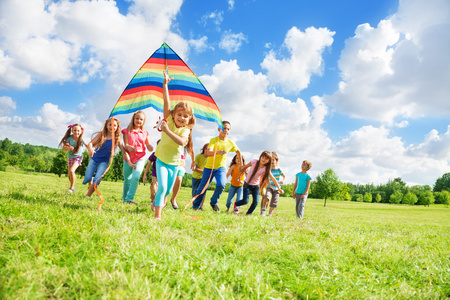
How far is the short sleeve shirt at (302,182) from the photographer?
1078 cm

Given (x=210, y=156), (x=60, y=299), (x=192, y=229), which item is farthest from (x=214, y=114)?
(x=60, y=299)

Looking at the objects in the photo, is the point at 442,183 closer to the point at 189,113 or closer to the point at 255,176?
the point at 255,176

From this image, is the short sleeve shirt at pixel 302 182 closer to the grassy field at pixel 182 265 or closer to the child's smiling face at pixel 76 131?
the grassy field at pixel 182 265

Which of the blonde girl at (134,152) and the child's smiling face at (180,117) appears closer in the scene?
the child's smiling face at (180,117)

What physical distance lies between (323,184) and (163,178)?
52.2m

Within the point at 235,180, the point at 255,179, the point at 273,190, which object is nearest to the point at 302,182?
the point at 273,190

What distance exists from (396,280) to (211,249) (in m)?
2.48

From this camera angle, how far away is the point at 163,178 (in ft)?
17.8

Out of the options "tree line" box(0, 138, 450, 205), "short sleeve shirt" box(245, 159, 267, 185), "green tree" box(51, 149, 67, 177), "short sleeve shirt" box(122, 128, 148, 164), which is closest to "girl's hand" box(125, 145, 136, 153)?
"short sleeve shirt" box(122, 128, 148, 164)

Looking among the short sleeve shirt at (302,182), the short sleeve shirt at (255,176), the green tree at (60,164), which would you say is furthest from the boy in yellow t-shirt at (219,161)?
the green tree at (60,164)

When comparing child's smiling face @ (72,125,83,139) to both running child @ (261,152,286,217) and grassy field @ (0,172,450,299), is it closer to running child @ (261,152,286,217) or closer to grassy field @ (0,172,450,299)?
grassy field @ (0,172,450,299)

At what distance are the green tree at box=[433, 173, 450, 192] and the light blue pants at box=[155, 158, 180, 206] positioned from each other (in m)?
175

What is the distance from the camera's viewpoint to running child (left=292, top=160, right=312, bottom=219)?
10.7m

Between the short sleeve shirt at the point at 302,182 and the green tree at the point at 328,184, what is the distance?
4420 cm
